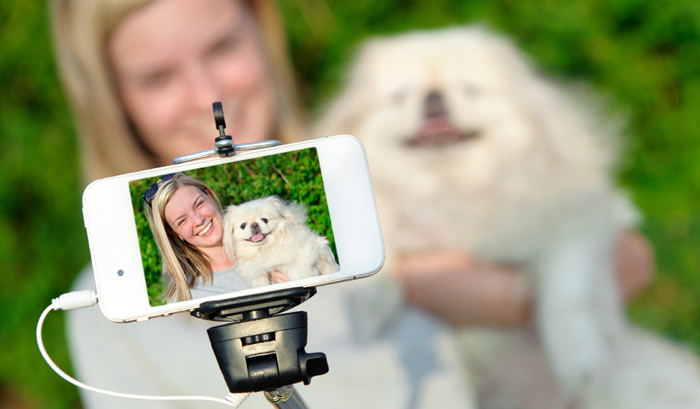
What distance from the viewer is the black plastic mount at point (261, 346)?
1.38ft

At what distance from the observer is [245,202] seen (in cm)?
48

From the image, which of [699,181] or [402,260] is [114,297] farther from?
[699,181]

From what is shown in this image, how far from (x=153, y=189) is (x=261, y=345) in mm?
170

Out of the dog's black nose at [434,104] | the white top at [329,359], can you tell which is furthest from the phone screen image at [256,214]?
the dog's black nose at [434,104]

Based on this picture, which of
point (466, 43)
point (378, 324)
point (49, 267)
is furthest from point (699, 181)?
point (49, 267)

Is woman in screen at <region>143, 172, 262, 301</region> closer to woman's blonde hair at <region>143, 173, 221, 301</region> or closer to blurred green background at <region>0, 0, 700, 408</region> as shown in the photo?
woman's blonde hair at <region>143, 173, 221, 301</region>

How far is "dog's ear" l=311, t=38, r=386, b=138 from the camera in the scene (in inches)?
49.8

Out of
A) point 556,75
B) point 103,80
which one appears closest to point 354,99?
point 103,80

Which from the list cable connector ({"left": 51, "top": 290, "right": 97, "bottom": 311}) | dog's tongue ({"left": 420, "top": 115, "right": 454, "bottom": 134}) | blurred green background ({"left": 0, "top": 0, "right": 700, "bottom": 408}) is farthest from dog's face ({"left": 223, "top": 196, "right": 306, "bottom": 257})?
blurred green background ({"left": 0, "top": 0, "right": 700, "bottom": 408})

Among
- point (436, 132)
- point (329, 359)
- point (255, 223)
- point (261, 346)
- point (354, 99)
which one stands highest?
point (354, 99)

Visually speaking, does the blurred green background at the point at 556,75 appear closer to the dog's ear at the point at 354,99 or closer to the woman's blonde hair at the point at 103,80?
the dog's ear at the point at 354,99

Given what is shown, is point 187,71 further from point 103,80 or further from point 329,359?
point 329,359

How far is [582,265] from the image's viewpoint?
3.50 feet

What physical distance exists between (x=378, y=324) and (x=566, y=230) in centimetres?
46
